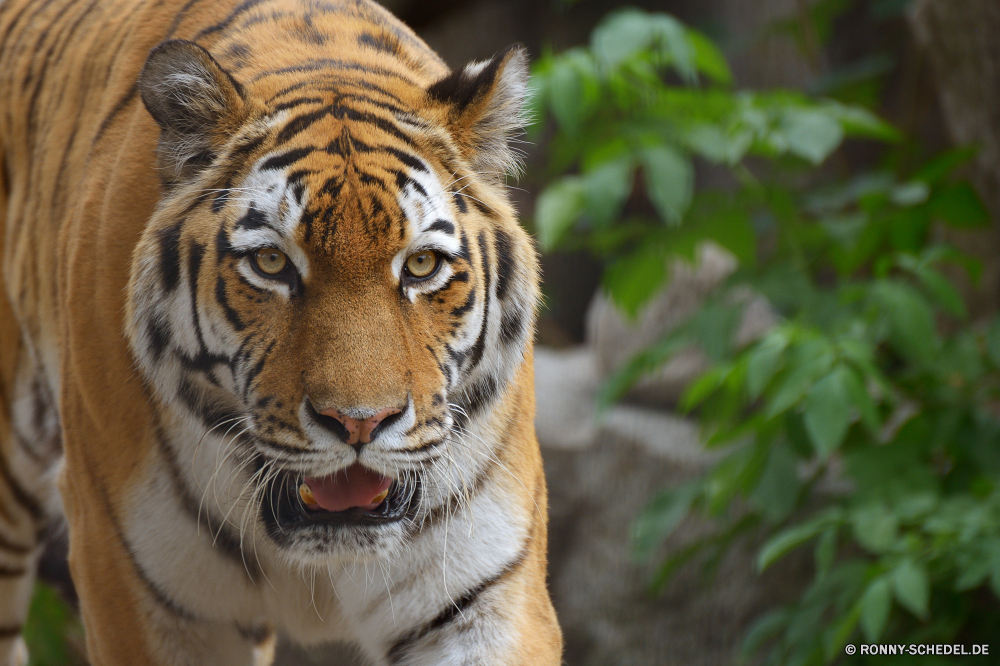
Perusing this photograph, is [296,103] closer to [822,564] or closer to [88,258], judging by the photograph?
[88,258]

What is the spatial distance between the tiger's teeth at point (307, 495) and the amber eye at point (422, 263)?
11.1 inches

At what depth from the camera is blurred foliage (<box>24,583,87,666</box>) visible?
97.1 inches

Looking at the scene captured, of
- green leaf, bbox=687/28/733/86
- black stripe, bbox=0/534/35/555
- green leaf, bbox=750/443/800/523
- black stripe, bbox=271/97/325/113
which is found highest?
green leaf, bbox=687/28/733/86

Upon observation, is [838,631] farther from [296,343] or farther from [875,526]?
[296,343]

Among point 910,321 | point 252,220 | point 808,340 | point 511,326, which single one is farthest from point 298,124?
point 910,321

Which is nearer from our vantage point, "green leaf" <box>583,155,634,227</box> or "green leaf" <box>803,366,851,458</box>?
"green leaf" <box>803,366,851,458</box>

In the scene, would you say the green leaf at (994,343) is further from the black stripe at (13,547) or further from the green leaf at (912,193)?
the black stripe at (13,547)

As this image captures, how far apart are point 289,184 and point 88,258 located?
35cm

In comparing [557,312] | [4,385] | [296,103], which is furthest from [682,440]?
[296,103]

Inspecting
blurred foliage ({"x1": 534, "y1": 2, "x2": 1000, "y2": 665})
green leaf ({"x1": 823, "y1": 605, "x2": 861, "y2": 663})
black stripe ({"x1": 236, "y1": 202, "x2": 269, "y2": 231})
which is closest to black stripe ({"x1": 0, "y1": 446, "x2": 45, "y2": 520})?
black stripe ({"x1": 236, "y1": 202, "x2": 269, "y2": 231})

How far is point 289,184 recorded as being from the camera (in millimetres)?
1092

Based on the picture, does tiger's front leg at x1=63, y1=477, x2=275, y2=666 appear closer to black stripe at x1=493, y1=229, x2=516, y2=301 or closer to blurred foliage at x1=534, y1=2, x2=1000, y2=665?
black stripe at x1=493, y1=229, x2=516, y2=301

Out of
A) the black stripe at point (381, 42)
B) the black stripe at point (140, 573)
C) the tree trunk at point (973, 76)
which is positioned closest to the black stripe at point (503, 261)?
the black stripe at point (381, 42)

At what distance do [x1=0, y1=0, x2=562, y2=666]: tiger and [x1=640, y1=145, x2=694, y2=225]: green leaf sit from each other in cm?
73
